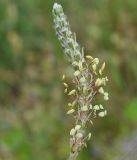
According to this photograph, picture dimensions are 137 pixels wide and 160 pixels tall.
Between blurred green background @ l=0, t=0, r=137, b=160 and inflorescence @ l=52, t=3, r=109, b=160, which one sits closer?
inflorescence @ l=52, t=3, r=109, b=160

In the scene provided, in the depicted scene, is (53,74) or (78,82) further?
(53,74)

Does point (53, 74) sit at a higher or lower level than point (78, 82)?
higher

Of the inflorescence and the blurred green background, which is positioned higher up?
the blurred green background

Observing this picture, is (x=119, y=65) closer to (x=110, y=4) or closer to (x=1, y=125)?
(x=110, y=4)

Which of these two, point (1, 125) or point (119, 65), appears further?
→ point (119, 65)

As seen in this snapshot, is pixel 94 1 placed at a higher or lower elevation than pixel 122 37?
higher

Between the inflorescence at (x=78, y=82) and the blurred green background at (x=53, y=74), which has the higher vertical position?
the blurred green background at (x=53, y=74)

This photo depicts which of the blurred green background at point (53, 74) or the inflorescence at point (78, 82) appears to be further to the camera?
the blurred green background at point (53, 74)

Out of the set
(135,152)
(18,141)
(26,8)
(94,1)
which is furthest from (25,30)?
(135,152)
